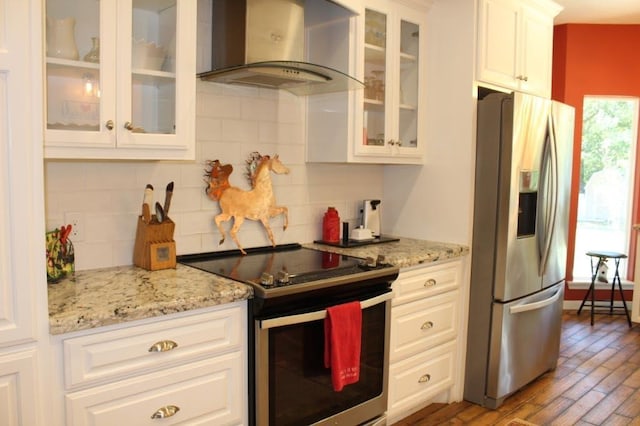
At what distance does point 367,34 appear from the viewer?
9.79ft

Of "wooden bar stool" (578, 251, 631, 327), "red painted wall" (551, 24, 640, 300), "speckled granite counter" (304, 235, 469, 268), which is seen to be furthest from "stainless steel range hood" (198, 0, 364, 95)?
"wooden bar stool" (578, 251, 631, 327)

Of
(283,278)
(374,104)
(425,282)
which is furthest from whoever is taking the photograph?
(374,104)

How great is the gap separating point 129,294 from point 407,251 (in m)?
1.55

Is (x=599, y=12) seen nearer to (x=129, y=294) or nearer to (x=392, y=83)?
(x=392, y=83)

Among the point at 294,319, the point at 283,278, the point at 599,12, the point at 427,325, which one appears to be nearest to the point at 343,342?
the point at 294,319

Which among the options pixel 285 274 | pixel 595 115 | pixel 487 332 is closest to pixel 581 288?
pixel 595 115

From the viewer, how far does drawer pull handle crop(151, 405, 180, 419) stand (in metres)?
1.90

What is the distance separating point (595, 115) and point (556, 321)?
8.17ft

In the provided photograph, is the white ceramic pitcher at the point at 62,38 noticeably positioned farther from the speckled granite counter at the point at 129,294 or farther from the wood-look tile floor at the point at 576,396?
the wood-look tile floor at the point at 576,396

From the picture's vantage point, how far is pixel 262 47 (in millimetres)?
2514

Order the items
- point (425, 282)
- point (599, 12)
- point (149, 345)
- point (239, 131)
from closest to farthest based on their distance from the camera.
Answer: point (149, 345), point (239, 131), point (425, 282), point (599, 12)

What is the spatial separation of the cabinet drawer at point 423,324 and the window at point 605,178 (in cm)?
274

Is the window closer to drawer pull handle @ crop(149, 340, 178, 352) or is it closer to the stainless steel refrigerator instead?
the stainless steel refrigerator

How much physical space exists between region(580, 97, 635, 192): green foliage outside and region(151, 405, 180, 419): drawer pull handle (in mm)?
4587
